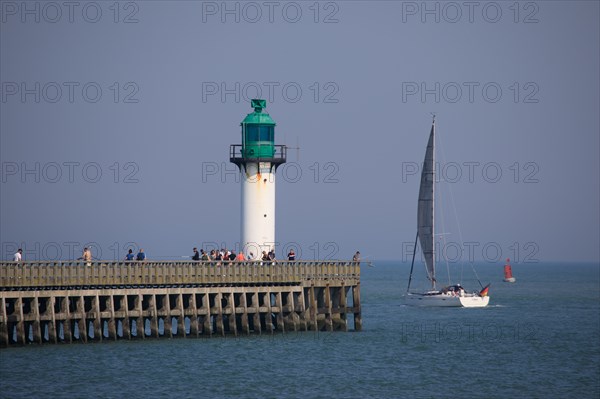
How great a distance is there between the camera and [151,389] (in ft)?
161

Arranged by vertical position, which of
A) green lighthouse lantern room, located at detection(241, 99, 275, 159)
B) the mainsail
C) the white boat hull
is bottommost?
the white boat hull

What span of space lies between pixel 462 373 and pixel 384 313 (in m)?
39.6

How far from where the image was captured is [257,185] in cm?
6644

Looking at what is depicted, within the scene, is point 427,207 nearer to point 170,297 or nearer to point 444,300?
point 444,300

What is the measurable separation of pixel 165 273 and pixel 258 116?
12948 millimetres

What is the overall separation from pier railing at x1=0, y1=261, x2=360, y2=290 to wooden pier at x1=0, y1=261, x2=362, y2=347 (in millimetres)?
46

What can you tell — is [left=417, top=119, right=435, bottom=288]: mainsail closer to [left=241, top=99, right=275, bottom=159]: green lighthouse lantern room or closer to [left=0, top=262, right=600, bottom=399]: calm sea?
[left=0, top=262, right=600, bottom=399]: calm sea

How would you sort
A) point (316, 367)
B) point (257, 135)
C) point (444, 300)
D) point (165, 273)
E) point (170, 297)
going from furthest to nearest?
point (444, 300)
point (257, 135)
point (170, 297)
point (165, 273)
point (316, 367)

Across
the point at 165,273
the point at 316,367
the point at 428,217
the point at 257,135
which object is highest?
the point at 257,135

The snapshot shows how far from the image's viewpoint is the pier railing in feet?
181

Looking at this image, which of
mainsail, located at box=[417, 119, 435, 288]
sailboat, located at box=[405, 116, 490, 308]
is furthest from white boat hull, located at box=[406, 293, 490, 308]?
mainsail, located at box=[417, 119, 435, 288]

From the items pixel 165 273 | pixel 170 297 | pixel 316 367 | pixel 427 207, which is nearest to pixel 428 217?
pixel 427 207

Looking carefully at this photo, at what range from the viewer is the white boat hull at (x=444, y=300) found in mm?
99188

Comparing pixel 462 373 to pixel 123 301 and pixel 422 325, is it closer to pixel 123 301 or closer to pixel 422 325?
pixel 123 301
